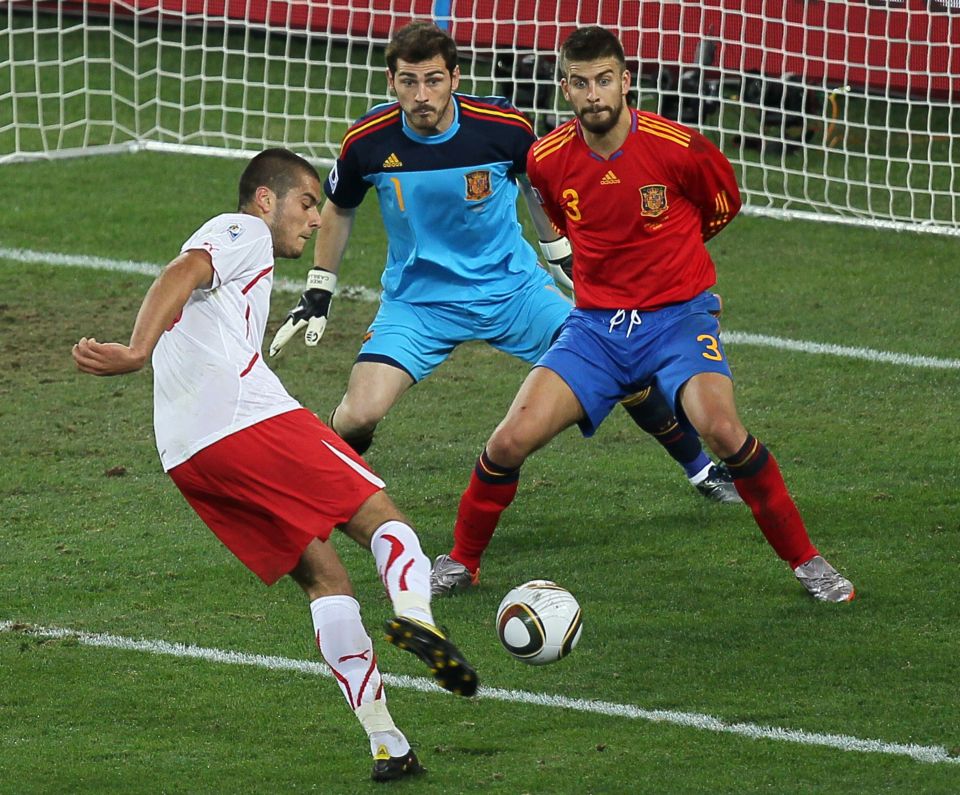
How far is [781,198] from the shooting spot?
42.8 feet

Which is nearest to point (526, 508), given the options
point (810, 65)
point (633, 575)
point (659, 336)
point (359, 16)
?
point (633, 575)

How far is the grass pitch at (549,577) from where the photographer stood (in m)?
5.07

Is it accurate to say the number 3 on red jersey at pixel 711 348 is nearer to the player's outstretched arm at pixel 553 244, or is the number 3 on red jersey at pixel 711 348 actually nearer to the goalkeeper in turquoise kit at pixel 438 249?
the goalkeeper in turquoise kit at pixel 438 249

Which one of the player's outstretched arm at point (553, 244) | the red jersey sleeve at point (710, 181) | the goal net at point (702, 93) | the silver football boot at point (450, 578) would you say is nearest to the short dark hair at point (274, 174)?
the red jersey sleeve at point (710, 181)

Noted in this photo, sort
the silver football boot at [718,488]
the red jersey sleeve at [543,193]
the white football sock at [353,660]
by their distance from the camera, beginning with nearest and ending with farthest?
the white football sock at [353,660] < the red jersey sleeve at [543,193] < the silver football boot at [718,488]

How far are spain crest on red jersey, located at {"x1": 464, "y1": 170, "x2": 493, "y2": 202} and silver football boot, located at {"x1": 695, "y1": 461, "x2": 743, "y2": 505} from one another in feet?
5.02

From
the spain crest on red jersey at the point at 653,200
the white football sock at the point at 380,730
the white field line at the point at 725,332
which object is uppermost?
the spain crest on red jersey at the point at 653,200

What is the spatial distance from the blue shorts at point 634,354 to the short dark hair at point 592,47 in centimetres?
91

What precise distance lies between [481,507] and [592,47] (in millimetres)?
1707

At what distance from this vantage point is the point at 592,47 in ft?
20.3

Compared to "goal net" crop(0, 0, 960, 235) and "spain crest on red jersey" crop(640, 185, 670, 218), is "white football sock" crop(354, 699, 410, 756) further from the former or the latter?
"goal net" crop(0, 0, 960, 235)

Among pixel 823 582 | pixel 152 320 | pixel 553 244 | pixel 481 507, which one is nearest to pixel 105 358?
pixel 152 320

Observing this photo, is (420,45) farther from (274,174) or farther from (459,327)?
(274,174)

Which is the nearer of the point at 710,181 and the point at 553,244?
the point at 710,181
